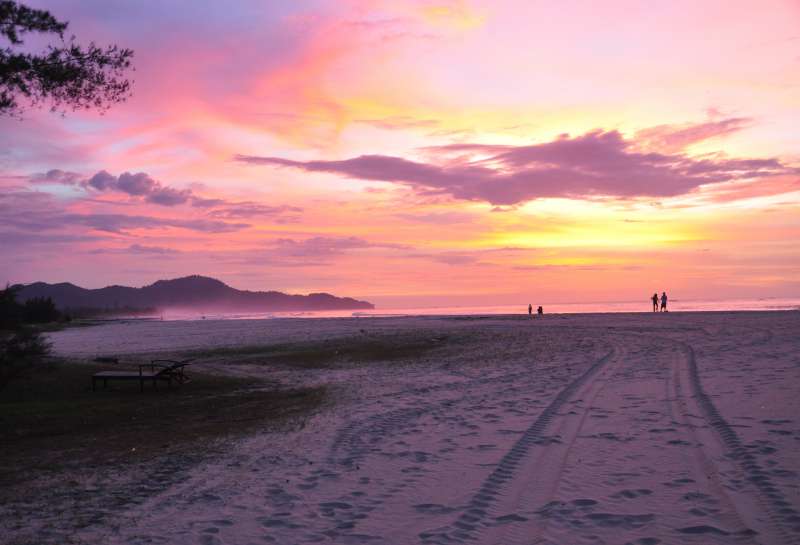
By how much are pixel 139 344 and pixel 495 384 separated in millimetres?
30711

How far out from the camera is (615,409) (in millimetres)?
11508

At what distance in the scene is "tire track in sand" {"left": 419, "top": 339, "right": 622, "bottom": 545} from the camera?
6039 millimetres

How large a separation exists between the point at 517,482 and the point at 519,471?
46cm

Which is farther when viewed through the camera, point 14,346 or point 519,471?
point 14,346

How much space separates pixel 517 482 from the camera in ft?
24.5

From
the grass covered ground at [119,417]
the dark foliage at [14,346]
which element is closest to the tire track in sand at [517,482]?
the grass covered ground at [119,417]

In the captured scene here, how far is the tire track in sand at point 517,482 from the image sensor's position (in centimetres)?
604

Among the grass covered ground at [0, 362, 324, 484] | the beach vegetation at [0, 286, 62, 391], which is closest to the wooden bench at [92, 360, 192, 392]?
the grass covered ground at [0, 362, 324, 484]

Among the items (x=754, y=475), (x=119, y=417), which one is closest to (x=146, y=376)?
(x=119, y=417)

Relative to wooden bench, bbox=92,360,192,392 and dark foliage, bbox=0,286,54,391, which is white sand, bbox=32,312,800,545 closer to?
wooden bench, bbox=92,360,192,392

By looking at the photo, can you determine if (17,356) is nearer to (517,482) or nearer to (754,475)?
(517,482)

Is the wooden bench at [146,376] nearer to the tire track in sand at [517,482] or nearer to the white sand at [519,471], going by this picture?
the white sand at [519,471]

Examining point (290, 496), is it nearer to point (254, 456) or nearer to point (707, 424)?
point (254, 456)

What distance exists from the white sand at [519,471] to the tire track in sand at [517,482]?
29mm
